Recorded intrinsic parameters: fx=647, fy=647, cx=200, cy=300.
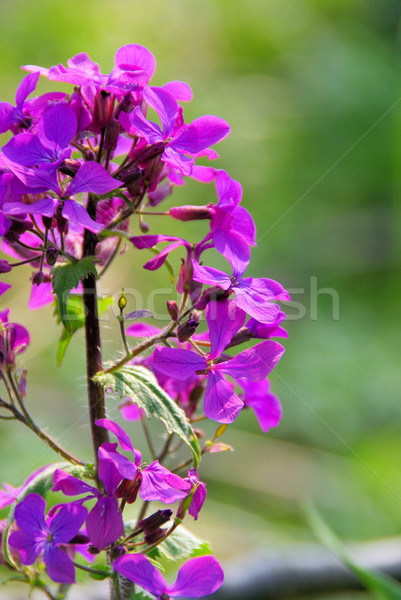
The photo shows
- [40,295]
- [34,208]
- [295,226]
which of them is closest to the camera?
[34,208]

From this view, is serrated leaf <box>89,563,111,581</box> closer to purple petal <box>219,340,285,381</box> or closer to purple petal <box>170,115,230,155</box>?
purple petal <box>219,340,285,381</box>

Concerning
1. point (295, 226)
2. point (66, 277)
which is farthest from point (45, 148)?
point (295, 226)

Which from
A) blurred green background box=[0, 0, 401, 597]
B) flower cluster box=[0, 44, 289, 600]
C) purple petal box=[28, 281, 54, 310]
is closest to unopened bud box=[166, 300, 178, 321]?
flower cluster box=[0, 44, 289, 600]

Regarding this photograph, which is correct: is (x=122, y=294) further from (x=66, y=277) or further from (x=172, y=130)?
(x=172, y=130)

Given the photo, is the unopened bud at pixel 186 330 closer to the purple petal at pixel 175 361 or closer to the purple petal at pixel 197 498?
the purple petal at pixel 175 361

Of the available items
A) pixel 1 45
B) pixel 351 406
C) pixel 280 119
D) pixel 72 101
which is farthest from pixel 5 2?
pixel 72 101

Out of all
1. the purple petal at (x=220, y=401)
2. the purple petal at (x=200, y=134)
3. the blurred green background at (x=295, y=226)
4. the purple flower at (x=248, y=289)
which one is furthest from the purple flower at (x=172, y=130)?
the blurred green background at (x=295, y=226)

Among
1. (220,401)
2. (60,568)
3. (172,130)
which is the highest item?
(172,130)
